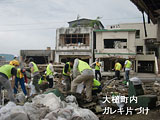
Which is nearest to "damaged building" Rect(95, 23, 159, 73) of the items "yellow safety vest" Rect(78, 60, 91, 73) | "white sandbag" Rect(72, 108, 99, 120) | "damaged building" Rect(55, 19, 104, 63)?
"damaged building" Rect(55, 19, 104, 63)

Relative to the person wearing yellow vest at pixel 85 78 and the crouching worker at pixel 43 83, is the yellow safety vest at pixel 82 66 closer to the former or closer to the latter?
the person wearing yellow vest at pixel 85 78

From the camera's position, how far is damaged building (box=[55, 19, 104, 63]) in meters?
22.3

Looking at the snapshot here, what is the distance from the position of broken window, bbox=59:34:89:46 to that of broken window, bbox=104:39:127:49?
2.56 m

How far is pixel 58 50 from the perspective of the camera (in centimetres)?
2286

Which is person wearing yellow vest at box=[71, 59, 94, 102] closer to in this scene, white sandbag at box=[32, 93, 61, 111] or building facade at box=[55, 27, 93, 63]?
white sandbag at box=[32, 93, 61, 111]

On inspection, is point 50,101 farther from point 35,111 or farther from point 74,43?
point 74,43

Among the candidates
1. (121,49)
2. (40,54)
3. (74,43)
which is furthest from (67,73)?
(40,54)

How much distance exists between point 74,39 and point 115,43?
219 inches

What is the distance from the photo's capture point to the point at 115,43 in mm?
21094

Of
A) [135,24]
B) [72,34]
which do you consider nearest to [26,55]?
[72,34]

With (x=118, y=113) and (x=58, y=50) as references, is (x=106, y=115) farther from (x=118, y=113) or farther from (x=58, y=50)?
(x=58, y=50)

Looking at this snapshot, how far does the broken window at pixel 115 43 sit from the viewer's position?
2089cm

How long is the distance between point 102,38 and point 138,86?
16.8 metres

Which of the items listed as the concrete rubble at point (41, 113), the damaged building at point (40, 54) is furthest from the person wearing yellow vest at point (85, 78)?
the damaged building at point (40, 54)
